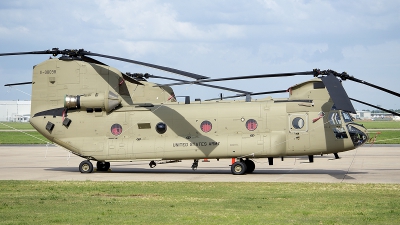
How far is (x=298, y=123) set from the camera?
22156mm

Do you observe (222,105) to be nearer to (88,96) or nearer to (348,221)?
(88,96)

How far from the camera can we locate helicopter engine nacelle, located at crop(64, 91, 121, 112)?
23516mm

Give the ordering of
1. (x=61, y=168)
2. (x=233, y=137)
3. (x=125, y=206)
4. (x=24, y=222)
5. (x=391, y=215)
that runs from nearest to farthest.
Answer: (x=24, y=222) < (x=391, y=215) < (x=125, y=206) < (x=233, y=137) < (x=61, y=168)

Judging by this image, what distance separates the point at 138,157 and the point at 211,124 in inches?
130

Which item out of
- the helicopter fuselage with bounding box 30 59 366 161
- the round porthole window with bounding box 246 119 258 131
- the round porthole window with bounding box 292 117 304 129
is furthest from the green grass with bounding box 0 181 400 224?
the round porthole window with bounding box 246 119 258 131

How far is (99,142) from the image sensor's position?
23609mm

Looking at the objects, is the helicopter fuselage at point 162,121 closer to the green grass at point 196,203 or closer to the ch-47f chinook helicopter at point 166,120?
the ch-47f chinook helicopter at point 166,120

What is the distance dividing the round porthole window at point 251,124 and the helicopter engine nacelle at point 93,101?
222 inches

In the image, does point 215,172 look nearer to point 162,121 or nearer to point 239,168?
point 239,168

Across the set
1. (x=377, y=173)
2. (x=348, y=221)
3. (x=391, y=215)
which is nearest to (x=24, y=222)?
(x=348, y=221)

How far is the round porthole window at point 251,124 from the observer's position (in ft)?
73.7

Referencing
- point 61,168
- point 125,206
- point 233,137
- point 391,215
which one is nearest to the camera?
point 391,215

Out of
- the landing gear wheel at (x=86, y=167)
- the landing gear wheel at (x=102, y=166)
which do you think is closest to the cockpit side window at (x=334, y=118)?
the landing gear wheel at (x=102, y=166)

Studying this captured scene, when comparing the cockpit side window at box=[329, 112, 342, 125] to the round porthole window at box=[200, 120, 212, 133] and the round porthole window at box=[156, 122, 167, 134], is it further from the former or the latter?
the round porthole window at box=[156, 122, 167, 134]
